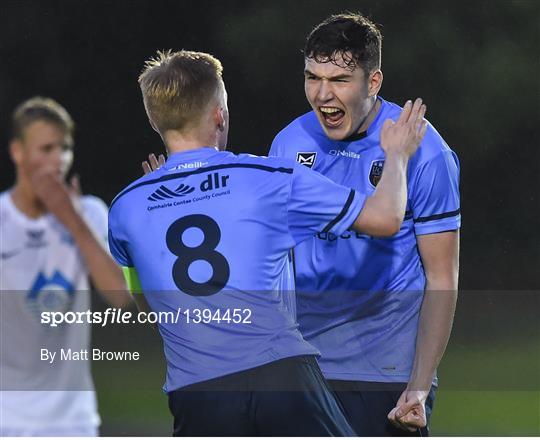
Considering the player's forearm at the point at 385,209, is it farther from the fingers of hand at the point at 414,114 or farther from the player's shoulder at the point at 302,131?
the player's shoulder at the point at 302,131

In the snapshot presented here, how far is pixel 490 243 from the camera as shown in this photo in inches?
304

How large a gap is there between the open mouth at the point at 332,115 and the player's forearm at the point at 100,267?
95cm

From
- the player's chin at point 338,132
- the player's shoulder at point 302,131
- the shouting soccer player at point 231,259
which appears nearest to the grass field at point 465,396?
→ the player's shoulder at point 302,131

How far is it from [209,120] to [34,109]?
297 cm

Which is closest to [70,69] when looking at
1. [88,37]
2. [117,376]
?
[88,37]

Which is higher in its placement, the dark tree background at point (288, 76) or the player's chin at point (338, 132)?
the dark tree background at point (288, 76)

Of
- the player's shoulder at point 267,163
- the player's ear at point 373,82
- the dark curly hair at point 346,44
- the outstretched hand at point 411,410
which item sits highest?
the dark curly hair at point 346,44

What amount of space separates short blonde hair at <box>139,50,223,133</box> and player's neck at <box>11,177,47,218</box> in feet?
3.87

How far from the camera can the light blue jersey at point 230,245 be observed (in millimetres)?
3293

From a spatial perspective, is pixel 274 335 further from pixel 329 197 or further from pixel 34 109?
pixel 34 109

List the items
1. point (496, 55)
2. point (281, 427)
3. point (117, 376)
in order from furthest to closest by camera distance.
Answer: point (496, 55) < point (117, 376) < point (281, 427)

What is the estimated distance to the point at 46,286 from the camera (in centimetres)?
437

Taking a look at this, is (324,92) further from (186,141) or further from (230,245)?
(230,245)

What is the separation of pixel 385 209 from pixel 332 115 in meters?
0.79
